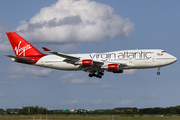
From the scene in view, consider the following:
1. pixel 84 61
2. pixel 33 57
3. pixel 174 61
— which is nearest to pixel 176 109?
pixel 174 61

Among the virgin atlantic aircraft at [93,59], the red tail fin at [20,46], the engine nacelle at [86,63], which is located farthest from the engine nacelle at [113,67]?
the red tail fin at [20,46]

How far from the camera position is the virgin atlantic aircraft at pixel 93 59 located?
5588cm

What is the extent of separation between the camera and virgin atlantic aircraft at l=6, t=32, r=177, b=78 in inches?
2200

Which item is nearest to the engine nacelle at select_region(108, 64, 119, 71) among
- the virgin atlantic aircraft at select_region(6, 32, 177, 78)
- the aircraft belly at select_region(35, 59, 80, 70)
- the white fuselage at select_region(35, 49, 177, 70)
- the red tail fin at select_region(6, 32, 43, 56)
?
the virgin atlantic aircraft at select_region(6, 32, 177, 78)

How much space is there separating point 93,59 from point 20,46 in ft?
58.4

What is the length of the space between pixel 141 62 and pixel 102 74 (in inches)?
417

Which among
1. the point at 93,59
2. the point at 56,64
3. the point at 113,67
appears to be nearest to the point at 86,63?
the point at 93,59

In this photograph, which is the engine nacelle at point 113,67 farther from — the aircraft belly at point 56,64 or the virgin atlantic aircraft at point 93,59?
the aircraft belly at point 56,64

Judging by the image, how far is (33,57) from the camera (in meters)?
63.7

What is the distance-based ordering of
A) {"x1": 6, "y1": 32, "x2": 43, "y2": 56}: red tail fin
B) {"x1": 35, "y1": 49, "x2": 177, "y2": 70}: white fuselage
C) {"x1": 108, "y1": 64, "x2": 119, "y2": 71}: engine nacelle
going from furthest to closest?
{"x1": 6, "y1": 32, "x2": 43, "y2": 56}: red tail fin → {"x1": 108, "y1": 64, "x2": 119, "y2": 71}: engine nacelle → {"x1": 35, "y1": 49, "x2": 177, "y2": 70}: white fuselage

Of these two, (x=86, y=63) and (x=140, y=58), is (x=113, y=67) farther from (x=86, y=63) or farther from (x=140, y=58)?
(x=140, y=58)

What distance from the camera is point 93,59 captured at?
196 feet

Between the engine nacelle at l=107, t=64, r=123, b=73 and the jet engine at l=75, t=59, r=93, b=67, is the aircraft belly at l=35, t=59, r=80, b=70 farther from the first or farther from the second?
the engine nacelle at l=107, t=64, r=123, b=73

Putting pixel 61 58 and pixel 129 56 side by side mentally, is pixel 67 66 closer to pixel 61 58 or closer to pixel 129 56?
pixel 61 58
